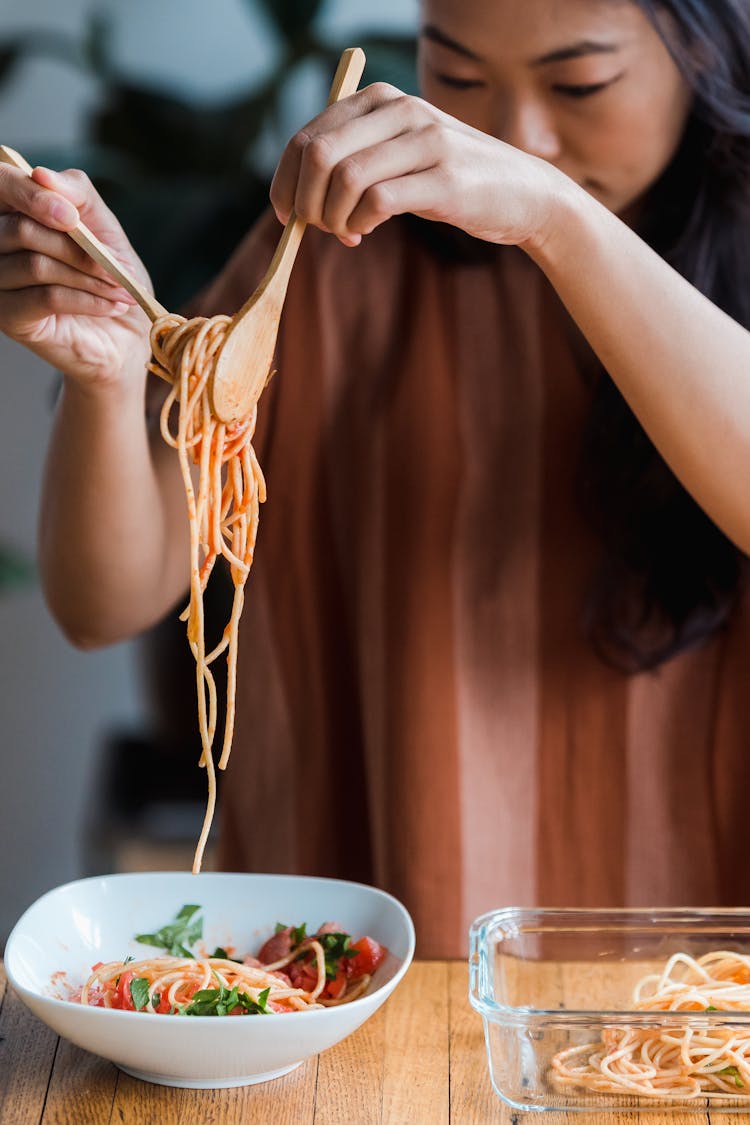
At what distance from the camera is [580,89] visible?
3.98ft

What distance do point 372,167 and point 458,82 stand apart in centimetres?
37

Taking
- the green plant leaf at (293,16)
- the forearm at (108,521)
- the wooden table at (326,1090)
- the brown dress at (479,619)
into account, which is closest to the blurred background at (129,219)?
the green plant leaf at (293,16)

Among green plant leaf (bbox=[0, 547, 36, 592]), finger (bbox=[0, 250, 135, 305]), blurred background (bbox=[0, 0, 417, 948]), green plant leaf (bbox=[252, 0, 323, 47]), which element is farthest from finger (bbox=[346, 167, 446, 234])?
green plant leaf (bbox=[0, 547, 36, 592])

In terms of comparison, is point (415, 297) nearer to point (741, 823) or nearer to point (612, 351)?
point (612, 351)

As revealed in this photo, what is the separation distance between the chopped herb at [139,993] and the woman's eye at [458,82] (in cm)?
85

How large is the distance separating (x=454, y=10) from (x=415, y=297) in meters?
0.36

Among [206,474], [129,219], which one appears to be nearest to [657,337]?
[206,474]

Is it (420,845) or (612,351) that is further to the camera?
(420,845)

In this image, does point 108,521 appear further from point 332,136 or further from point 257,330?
point 332,136

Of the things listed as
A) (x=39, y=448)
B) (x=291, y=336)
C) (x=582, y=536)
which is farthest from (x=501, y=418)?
(x=39, y=448)

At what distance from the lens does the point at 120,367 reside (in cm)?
118

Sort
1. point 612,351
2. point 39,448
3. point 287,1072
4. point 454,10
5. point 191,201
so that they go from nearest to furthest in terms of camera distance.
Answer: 1. point 287,1072
2. point 612,351
3. point 454,10
4. point 191,201
5. point 39,448

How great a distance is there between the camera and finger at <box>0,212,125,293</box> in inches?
39.4

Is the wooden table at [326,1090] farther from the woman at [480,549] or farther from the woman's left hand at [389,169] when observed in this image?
the woman's left hand at [389,169]
